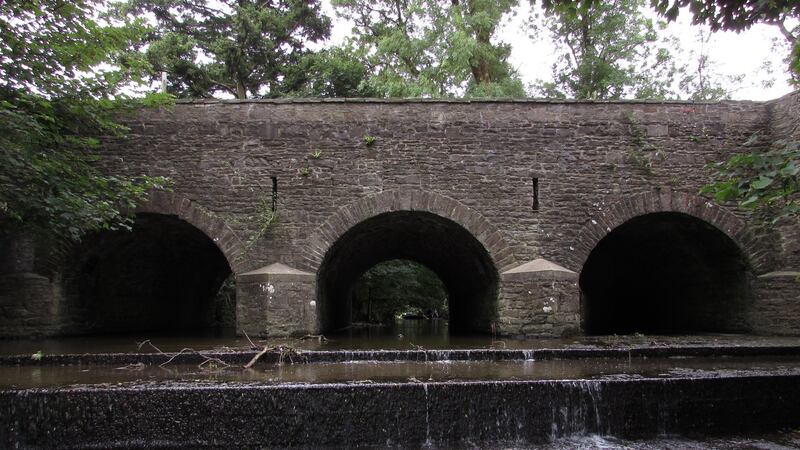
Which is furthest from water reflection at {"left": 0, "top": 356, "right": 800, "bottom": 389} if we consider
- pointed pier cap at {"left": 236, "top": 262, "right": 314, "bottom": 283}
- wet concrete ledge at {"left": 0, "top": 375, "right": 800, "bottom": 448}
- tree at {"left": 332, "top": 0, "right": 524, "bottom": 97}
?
tree at {"left": 332, "top": 0, "right": 524, "bottom": 97}

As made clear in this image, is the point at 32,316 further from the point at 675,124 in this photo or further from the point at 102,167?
the point at 675,124

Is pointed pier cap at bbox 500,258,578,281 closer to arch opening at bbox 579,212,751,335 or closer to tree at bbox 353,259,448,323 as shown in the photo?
arch opening at bbox 579,212,751,335

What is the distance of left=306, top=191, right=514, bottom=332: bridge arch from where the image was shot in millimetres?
9906

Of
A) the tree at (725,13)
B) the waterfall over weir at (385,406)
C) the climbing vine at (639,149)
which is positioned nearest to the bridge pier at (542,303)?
the climbing vine at (639,149)

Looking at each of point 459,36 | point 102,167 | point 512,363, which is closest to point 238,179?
point 102,167

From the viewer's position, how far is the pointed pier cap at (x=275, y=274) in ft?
31.0

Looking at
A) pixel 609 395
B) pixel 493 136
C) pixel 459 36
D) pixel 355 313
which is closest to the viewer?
pixel 609 395

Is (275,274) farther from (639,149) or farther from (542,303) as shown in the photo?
(639,149)

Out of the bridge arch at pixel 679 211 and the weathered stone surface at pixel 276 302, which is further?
the bridge arch at pixel 679 211

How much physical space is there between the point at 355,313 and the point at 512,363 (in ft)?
49.6

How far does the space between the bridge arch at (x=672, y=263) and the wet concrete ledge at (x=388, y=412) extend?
488cm

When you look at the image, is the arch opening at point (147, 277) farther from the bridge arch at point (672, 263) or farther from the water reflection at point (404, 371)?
the bridge arch at point (672, 263)

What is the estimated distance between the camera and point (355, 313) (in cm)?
2142

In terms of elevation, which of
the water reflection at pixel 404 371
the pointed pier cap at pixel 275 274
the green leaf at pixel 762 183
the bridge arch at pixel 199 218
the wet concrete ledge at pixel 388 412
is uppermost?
the bridge arch at pixel 199 218
